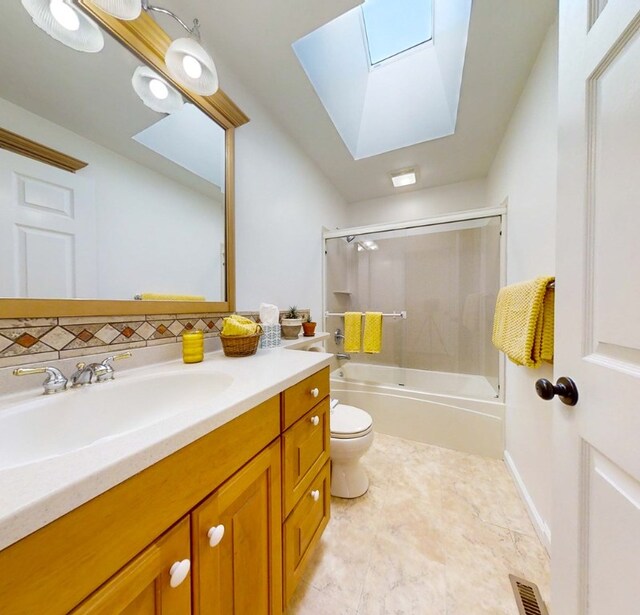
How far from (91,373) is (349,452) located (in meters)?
1.14

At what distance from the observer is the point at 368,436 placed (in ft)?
4.40

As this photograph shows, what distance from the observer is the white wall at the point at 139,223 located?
29.5 inches

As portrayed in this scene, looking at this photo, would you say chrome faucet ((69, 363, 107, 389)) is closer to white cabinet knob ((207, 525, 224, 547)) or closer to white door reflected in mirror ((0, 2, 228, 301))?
white door reflected in mirror ((0, 2, 228, 301))

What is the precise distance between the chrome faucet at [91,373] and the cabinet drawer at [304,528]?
2.28 ft

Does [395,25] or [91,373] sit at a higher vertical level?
[395,25]

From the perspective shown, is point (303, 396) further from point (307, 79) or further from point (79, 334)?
point (307, 79)

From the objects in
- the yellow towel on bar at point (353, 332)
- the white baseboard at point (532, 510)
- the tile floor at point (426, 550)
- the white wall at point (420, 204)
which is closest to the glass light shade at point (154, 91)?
the yellow towel on bar at point (353, 332)

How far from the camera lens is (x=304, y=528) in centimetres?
87

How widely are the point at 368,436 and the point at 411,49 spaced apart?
233 cm

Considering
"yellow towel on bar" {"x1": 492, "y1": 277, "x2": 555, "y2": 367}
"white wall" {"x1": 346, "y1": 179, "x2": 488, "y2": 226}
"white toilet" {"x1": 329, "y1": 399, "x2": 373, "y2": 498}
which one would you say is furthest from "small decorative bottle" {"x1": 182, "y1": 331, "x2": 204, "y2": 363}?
"white wall" {"x1": 346, "y1": 179, "x2": 488, "y2": 226}

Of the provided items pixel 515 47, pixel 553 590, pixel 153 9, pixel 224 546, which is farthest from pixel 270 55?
pixel 553 590

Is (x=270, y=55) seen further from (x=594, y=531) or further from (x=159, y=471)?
(x=594, y=531)

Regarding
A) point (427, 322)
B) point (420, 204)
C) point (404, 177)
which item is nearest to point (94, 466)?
point (427, 322)

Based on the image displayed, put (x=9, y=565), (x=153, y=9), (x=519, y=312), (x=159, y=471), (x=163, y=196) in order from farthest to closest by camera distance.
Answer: (x=519, y=312) → (x=163, y=196) → (x=153, y=9) → (x=159, y=471) → (x=9, y=565)
